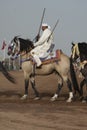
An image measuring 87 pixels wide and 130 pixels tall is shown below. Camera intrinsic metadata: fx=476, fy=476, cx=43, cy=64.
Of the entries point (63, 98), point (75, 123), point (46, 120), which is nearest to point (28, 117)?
point (46, 120)

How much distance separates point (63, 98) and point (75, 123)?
7.66 meters

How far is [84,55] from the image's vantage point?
1714 centimetres

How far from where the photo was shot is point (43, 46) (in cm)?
1814

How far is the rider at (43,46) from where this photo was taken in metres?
18.0

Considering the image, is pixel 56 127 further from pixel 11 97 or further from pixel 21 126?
pixel 11 97

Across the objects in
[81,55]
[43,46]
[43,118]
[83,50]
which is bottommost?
[43,118]

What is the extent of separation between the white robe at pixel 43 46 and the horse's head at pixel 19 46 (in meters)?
0.39

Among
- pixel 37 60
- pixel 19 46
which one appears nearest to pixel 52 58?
pixel 37 60

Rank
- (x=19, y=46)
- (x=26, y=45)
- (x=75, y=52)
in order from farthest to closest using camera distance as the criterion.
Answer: (x=19, y=46)
(x=26, y=45)
(x=75, y=52)

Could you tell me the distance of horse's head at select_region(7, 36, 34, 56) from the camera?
1853 centimetres

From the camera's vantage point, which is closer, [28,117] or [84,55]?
[28,117]

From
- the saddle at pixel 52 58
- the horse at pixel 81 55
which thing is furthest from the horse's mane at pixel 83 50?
the saddle at pixel 52 58

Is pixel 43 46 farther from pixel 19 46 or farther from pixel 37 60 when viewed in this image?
pixel 19 46

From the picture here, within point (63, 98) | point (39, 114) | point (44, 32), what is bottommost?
point (63, 98)
